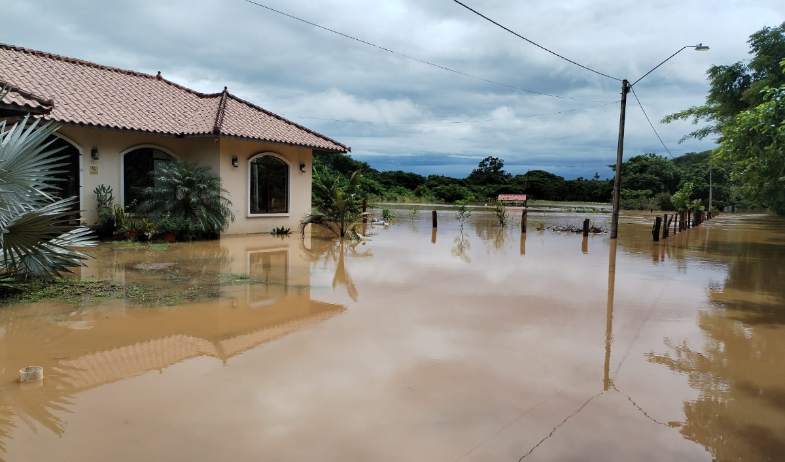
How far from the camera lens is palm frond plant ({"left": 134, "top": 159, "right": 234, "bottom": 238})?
14711 millimetres

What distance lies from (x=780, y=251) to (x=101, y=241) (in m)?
20.8

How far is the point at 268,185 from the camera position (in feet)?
58.9

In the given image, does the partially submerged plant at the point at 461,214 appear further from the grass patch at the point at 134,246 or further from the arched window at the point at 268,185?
the grass patch at the point at 134,246

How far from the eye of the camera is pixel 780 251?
1797cm

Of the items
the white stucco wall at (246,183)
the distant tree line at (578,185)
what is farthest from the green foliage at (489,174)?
the white stucco wall at (246,183)

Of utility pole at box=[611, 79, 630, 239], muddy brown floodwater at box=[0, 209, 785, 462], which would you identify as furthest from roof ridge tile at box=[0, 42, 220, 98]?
utility pole at box=[611, 79, 630, 239]

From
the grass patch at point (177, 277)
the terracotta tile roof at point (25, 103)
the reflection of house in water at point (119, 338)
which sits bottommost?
the reflection of house in water at point (119, 338)

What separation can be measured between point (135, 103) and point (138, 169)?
2119 millimetres

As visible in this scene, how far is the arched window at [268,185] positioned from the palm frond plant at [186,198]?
187 centimetres

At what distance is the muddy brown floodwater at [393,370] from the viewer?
3.83m

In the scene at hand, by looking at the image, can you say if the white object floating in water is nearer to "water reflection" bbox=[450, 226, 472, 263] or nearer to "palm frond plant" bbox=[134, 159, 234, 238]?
"water reflection" bbox=[450, 226, 472, 263]

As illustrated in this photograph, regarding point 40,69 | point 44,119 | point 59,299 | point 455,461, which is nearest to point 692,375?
point 455,461

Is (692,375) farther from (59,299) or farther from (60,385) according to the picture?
(59,299)

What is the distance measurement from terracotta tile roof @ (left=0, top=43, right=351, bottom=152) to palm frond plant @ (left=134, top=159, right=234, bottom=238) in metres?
1.21
